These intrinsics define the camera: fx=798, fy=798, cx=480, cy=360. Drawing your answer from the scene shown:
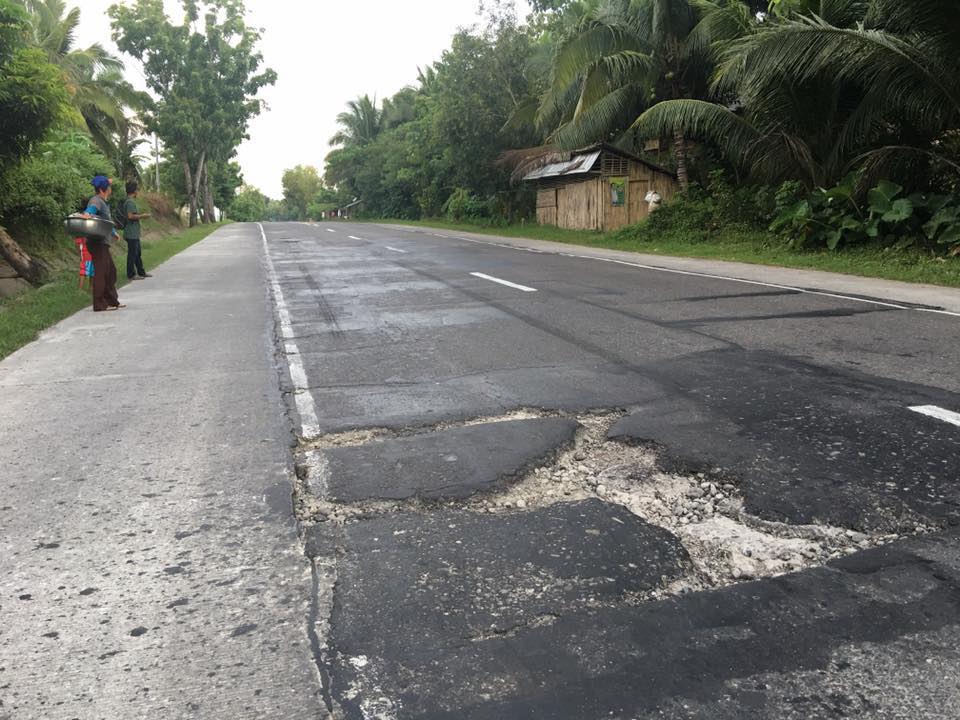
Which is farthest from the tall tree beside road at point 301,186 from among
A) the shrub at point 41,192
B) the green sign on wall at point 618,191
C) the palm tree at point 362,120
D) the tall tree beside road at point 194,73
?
the shrub at point 41,192

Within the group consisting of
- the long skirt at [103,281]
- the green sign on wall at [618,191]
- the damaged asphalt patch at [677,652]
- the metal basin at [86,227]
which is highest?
the green sign on wall at [618,191]

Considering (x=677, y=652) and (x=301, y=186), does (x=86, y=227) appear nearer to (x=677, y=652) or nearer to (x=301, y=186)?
(x=677, y=652)

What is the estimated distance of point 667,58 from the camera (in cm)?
2134

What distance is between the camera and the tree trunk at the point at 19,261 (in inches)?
511

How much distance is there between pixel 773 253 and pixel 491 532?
49.4 feet

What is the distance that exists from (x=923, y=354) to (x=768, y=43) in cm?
938

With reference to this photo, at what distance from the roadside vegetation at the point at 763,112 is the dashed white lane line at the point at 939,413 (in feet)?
27.3

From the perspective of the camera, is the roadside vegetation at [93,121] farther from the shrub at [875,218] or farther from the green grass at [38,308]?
the shrub at [875,218]

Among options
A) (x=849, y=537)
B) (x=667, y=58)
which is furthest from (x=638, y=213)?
(x=849, y=537)

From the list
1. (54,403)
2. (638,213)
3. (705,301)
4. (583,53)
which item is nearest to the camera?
(54,403)

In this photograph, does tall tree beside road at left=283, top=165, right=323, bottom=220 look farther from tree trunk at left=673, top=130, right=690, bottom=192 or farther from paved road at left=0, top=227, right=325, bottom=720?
paved road at left=0, top=227, right=325, bottom=720

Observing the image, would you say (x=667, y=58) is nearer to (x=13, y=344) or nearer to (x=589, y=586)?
(x=13, y=344)

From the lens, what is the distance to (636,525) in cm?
336

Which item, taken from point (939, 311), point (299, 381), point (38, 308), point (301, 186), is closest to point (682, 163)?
point (939, 311)
